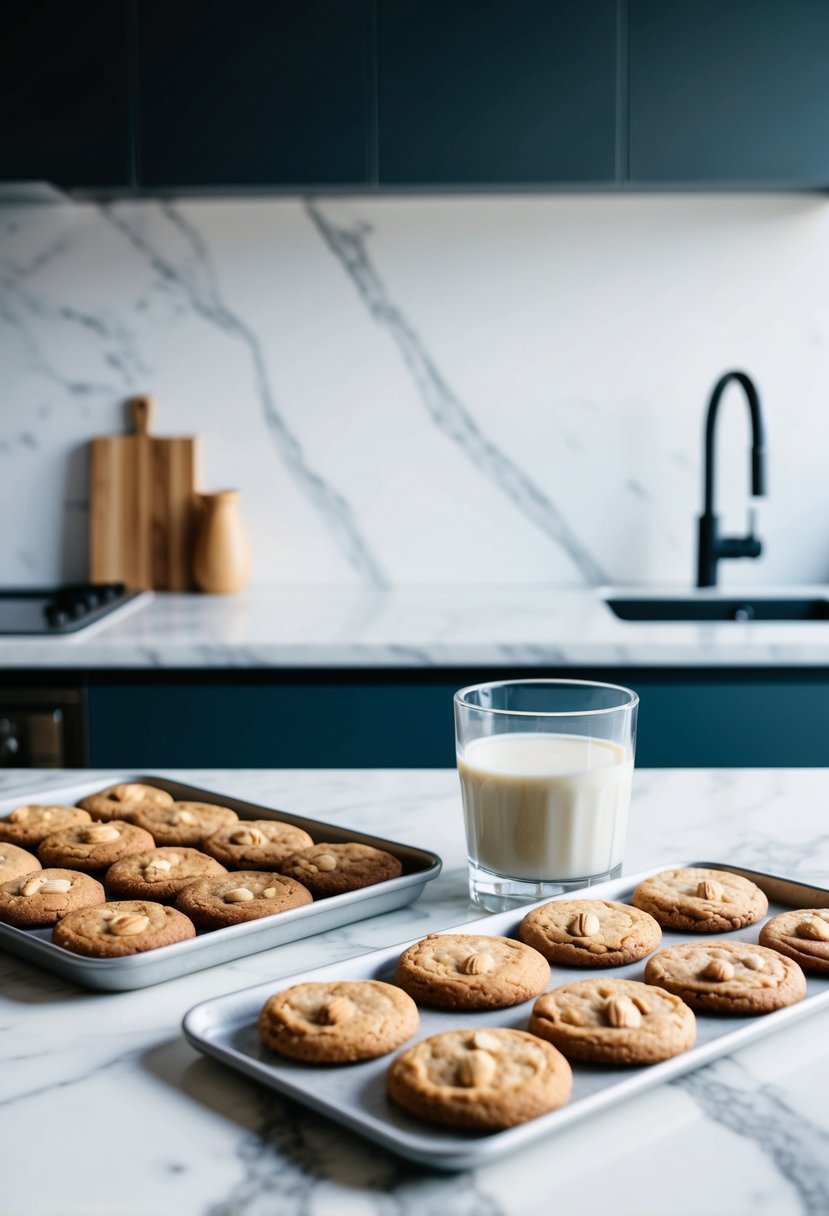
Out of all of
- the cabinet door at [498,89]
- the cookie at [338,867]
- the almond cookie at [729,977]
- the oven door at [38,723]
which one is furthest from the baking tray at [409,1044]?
the cabinet door at [498,89]

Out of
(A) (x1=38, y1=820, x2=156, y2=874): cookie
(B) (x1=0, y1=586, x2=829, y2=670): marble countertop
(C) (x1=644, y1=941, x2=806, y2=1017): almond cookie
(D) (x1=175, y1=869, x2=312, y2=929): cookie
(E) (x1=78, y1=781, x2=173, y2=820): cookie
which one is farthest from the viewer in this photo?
(B) (x1=0, y1=586, x2=829, y2=670): marble countertop

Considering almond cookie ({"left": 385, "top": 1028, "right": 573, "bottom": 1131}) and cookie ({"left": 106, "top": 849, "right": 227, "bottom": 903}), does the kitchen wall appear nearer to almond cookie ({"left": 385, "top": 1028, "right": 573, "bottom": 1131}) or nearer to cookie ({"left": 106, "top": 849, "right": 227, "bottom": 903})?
cookie ({"left": 106, "top": 849, "right": 227, "bottom": 903})

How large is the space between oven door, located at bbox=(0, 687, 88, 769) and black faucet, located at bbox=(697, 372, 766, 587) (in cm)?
132

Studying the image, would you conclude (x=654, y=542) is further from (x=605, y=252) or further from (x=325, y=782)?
(x=325, y=782)

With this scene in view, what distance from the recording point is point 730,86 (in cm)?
233

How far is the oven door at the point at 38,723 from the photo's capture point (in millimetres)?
2123

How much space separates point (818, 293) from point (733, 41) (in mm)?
614

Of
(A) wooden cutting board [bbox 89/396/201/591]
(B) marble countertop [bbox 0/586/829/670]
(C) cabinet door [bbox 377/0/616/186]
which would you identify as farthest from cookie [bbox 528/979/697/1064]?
(A) wooden cutting board [bbox 89/396/201/591]

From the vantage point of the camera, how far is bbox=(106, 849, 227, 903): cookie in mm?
839

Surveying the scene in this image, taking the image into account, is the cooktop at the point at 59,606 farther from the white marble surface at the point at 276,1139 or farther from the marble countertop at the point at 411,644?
the white marble surface at the point at 276,1139


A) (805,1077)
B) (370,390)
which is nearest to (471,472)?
(370,390)

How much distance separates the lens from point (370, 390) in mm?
2762

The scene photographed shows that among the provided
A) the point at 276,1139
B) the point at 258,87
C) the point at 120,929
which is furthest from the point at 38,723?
the point at 276,1139

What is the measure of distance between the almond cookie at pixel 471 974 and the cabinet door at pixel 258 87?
195 centimetres
